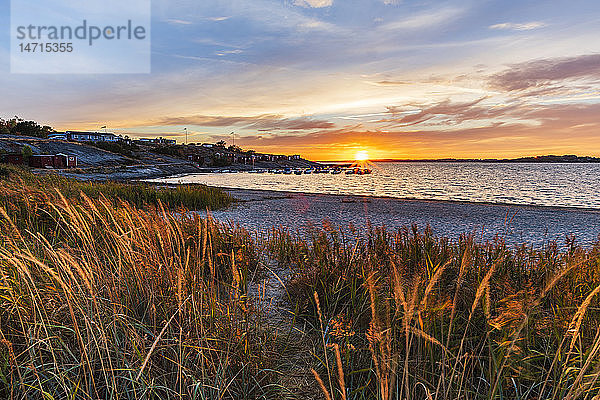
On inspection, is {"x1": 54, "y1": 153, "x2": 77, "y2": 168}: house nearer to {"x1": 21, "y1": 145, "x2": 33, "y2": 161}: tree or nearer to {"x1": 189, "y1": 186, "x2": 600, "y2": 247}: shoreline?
{"x1": 21, "y1": 145, "x2": 33, "y2": 161}: tree

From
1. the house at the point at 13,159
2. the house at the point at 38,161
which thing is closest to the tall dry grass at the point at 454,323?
the house at the point at 38,161

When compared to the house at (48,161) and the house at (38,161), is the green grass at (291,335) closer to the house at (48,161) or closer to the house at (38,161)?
the house at (38,161)

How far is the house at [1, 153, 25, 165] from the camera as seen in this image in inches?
1650

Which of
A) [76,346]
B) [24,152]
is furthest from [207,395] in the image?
[24,152]

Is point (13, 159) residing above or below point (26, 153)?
below

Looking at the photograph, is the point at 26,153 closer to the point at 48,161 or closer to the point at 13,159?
the point at 13,159

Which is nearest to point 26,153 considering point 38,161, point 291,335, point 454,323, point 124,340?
point 38,161

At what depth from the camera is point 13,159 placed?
4284 centimetres

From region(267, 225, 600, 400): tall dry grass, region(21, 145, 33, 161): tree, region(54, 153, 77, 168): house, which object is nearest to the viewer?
region(267, 225, 600, 400): tall dry grass

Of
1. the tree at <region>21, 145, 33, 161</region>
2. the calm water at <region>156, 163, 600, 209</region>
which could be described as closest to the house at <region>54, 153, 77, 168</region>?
the tree at <region>21, 145, 33, 161</region>

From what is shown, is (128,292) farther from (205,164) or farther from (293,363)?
(205,164)

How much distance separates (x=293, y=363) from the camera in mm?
2850

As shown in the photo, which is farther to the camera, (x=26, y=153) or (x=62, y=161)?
(x=62, y=161)

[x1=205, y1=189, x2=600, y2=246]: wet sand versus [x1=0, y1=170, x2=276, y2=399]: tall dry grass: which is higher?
[x1=0, y1=170, x2=276, y2=399]: tall dry grass
